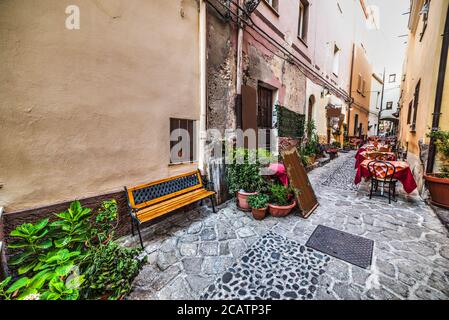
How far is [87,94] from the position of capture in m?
2.61

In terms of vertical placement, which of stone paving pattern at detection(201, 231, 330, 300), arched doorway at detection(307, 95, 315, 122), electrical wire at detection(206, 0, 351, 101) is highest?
electrical wire at detection(206, 0, 351, 101)

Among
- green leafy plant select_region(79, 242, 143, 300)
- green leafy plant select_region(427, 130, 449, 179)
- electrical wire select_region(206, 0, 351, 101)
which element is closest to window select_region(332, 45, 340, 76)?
electrical wire select_region(206, 0, 351, 101)

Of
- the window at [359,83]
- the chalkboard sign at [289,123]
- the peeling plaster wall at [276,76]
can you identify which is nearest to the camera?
the peeling plaster wall at [276,76]

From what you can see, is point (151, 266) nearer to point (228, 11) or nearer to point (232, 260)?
point (232, 260)

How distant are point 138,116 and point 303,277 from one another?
329 cm

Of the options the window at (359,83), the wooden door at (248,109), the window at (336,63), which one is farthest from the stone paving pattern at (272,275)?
the window at (359,83)

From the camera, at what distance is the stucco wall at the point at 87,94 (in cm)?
215

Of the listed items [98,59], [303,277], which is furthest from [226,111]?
[303,277]

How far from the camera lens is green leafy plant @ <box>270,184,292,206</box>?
151 inches

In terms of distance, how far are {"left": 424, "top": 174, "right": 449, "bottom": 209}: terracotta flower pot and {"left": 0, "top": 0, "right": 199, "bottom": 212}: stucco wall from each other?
552 cm

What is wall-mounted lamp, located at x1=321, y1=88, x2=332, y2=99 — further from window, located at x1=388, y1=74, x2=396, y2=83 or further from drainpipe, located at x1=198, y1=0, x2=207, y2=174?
window, located at x1=388, y1=74, x2=396, y2=83

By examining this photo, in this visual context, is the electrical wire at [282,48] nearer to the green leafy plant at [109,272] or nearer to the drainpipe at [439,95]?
the drainpipe at [439,95]

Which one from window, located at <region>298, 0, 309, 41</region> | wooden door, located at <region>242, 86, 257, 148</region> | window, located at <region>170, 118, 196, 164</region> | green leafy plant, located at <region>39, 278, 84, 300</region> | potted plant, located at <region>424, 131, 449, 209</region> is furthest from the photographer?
window, located at <region>298, 0, 309, 41</region>

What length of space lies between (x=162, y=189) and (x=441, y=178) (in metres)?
5.65
